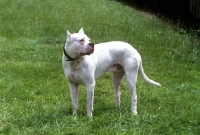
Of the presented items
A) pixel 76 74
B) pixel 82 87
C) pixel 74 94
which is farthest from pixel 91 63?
pixel 82 87

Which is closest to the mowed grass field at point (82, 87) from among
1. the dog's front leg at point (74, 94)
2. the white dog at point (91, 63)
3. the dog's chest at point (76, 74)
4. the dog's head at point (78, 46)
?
the dog's front leg at point (74, 94)

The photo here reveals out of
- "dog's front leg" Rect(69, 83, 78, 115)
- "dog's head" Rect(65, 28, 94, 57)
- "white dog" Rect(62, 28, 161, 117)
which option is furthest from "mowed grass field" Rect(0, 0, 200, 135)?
"dog's head" Rect(65, 28, 94, 57)

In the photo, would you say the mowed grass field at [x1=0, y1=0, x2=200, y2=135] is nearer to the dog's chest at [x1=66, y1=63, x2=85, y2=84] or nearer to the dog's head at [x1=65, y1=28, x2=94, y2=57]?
the dog's chest at [x1=66, y1=63, x2=85, y2=84]

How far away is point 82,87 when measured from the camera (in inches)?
310

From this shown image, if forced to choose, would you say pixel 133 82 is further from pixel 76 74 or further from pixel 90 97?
pixel 76 74

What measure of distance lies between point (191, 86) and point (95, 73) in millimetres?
2955

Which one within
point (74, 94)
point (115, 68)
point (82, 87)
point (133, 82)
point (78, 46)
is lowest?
point (82, 87)

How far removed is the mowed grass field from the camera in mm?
5668

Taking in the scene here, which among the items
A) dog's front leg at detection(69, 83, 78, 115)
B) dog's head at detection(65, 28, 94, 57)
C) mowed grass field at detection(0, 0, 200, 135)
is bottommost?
mowed grass field at detection(0, 0, 200, 135)

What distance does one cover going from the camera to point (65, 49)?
5.69m

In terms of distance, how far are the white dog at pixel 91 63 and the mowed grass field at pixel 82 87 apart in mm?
371

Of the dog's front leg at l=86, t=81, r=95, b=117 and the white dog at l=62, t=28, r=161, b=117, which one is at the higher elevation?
the white dog at l=62, t=28, r=161, b=117

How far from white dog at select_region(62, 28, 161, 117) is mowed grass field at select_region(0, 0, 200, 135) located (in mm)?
371

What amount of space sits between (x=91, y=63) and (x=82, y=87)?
2.09m
